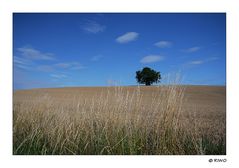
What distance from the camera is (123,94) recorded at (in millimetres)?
3453
